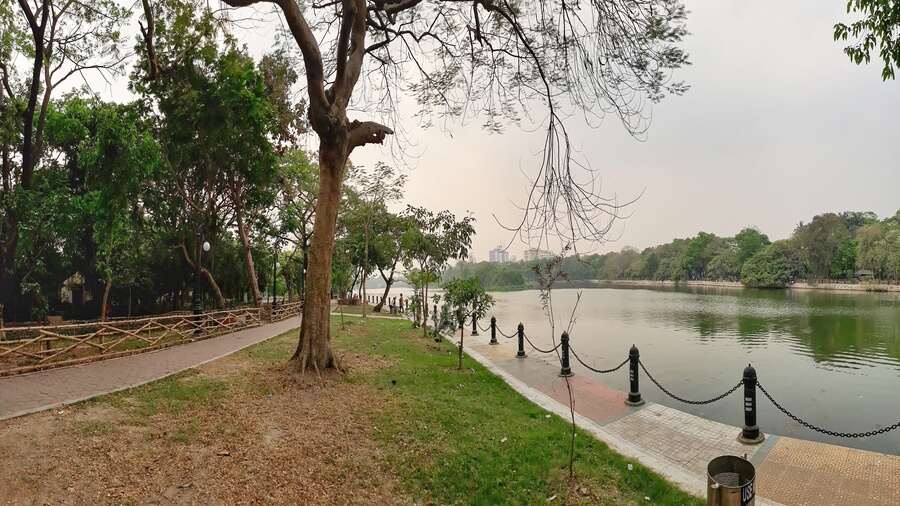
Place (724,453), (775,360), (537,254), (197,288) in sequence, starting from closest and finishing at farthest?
(537,254)
(724,453)
(775,360)
(197,288)

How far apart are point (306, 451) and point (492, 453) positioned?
2.47 m

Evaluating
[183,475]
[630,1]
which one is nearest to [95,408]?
[183,475]

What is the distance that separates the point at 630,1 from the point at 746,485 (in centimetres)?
484

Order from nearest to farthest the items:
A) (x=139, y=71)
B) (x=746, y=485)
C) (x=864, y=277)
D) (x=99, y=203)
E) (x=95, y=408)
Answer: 1. (x=746, y=485)
2. (x=95, y=408)
3. (x=99, y=203)
4. (x=139, y=71)
5. (x=864, y=277)

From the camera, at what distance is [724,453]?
6.63 metres

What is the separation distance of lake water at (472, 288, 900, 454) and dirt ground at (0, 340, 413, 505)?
25.3 feet

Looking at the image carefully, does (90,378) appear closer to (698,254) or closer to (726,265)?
(726,265)

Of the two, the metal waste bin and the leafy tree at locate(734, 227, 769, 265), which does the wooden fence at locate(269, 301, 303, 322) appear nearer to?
the metal waste bin

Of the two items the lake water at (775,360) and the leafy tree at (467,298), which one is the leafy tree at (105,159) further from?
the lake water at (775,360)

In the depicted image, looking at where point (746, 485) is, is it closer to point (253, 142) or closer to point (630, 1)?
point (630, 1)

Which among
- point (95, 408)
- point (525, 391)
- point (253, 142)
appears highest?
point (253, 142)

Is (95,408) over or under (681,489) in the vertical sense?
over

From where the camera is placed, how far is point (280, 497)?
15.7 feet

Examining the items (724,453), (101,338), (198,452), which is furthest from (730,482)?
(101,338)
